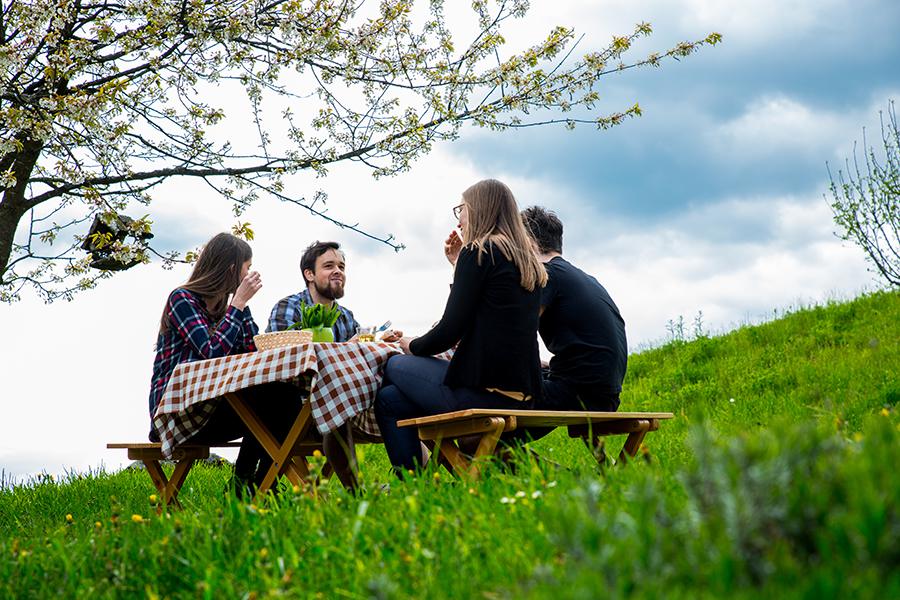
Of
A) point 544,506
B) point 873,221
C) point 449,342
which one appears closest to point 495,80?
point 449,342

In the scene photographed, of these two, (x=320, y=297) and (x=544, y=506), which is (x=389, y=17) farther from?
(x=544, y=506)

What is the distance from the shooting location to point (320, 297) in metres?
6.61

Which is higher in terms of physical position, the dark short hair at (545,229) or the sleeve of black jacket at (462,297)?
the dark short hair at (545,229)

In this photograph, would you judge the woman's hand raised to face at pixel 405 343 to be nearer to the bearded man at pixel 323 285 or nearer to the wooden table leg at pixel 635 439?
the wooden table leg at pixel 635 439

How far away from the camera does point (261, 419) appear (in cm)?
534

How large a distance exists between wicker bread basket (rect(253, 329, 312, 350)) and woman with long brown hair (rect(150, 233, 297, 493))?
0.34 meters

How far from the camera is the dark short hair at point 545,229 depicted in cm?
529

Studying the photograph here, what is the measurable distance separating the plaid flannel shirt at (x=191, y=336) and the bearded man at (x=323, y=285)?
0.90m

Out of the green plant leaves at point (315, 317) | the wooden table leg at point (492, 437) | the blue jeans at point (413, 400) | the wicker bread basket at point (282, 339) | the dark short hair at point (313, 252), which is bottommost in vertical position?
the wooden table leg at point (492, 437)

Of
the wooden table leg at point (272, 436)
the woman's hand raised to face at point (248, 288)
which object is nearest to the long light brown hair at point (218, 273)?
the woman's hand raised to face at point (248, 288)

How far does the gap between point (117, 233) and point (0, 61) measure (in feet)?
6.09

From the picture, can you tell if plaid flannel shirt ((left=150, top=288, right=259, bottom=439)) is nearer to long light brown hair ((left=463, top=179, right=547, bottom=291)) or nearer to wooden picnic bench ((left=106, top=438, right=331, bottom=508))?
wooden picnic bench ((left=106, top=438, right=331, bottom=508))

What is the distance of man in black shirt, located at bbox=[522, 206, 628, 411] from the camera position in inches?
192

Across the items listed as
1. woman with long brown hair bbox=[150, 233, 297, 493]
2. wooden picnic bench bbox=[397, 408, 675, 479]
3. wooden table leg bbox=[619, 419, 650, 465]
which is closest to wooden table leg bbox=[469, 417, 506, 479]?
wooden picnic bench bbox=[397, 408, 675, 479]
